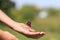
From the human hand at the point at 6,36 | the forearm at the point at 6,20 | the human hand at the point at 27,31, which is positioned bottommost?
the human hand at the point at 6,36

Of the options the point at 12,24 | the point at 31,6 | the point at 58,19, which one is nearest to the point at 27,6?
the point at 31,6

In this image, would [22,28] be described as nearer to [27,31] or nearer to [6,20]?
[27,31]

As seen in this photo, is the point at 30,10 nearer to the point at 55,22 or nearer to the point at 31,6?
the point at 31,6

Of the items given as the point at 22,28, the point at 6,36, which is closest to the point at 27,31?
the point at 22,28

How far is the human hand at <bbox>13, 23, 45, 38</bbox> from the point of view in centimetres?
251

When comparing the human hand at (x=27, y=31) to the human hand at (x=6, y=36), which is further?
the human hand at (x=27, y=31)

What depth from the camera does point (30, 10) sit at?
27.4m

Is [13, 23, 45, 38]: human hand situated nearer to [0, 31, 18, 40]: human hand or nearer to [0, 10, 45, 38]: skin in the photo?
[0, 10, 45, 38]: skin

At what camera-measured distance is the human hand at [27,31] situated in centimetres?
251

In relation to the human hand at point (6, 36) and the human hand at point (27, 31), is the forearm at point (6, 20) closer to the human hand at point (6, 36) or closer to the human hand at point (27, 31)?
the human hand at point (27, 31)

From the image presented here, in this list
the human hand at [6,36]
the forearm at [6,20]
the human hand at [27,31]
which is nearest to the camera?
the human hand at [6,36]

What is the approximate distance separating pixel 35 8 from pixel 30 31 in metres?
27.8

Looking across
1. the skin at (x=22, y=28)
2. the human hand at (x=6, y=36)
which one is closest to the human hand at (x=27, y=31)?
the skin at (x=22, y=28)

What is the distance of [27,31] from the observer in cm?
260
